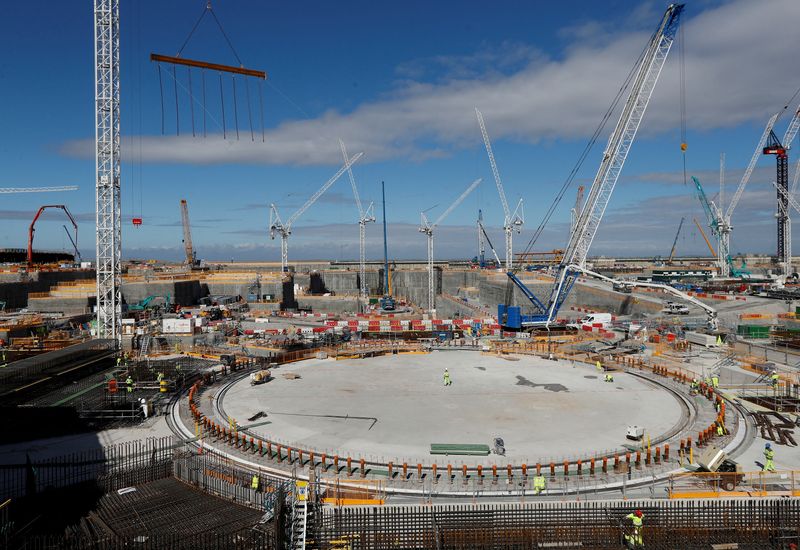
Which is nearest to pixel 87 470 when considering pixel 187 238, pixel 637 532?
pixel 637 532

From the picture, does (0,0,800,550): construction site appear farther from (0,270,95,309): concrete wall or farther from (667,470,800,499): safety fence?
(0,270,95,309): concrete wall

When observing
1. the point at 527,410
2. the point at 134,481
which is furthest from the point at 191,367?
the point at 527,410

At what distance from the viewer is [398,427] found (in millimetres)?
22625

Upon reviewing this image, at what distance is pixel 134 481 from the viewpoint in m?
16.6

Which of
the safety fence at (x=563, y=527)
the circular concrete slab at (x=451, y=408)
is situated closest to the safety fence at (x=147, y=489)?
the safety fence at (x=563, y=527)

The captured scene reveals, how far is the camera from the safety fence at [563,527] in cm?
1307

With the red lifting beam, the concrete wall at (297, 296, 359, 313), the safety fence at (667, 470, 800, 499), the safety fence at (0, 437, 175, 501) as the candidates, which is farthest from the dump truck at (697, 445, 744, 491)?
the concrete wall at (297, 296, 359, 313)

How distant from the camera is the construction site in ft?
44.4

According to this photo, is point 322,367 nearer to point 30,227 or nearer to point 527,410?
point 527,410

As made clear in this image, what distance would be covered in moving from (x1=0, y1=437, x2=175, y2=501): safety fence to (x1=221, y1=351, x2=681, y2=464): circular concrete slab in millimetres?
4747

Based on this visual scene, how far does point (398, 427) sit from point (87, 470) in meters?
11.9

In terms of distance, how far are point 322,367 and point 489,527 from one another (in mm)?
23337

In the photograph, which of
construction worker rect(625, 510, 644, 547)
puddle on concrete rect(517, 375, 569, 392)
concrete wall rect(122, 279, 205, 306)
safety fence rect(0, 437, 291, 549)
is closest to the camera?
safety fence rect(0, 437, 291, 549)

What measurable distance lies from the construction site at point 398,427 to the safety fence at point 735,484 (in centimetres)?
8
